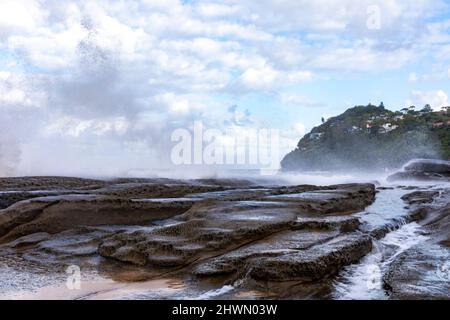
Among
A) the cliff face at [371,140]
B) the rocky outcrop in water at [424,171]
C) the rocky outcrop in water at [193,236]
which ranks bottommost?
the rocky outcrop in water at [193,236]

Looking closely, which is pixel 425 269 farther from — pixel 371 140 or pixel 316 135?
pixel 316 135

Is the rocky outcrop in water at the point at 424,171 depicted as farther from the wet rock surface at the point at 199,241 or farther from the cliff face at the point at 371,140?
the cliff face at the point at 371,140

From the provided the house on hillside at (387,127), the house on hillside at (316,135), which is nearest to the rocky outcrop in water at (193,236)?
the house on hillside at (387,127)

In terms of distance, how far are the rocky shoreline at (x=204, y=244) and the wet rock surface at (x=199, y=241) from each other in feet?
0.05

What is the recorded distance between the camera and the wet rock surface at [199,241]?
513cm

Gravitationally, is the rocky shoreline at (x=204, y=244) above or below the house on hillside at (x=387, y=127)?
below

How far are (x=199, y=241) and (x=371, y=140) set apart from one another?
82742mm

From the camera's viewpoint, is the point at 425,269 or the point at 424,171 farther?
the point at 424,171

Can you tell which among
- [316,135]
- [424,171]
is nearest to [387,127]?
[316,135]

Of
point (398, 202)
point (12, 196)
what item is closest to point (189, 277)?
point (12, 196)

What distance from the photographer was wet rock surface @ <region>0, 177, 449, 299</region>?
16.8ft

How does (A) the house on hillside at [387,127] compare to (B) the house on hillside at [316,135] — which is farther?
(B) the house on hillside at [316,135]

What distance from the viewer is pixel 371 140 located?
8450 centimetres
